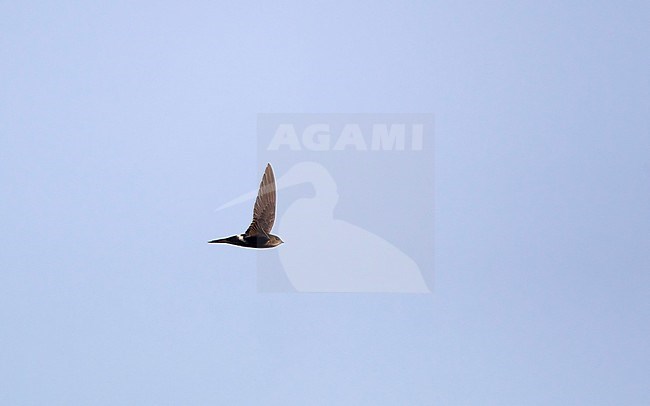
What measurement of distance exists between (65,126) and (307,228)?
33.1 inches

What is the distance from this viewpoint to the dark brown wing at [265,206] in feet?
7.06

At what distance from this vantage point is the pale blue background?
2.17 metres

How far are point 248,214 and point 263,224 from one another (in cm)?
6

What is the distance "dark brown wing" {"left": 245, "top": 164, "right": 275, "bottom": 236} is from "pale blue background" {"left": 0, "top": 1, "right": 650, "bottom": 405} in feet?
0.15

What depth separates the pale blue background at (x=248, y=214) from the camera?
2.17 metres

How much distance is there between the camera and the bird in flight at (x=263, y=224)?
2.15 m

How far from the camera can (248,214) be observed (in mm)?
2168

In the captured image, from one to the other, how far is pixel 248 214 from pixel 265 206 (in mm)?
64

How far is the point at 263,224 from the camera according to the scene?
216 centimetres

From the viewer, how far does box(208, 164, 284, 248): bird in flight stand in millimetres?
2150

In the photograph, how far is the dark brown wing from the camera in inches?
84.7

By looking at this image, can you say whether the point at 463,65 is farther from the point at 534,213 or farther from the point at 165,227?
the point at 165,227

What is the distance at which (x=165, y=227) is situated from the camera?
7.16 feet

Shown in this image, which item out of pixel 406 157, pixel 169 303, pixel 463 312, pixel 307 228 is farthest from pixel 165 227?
pixel 463 312
